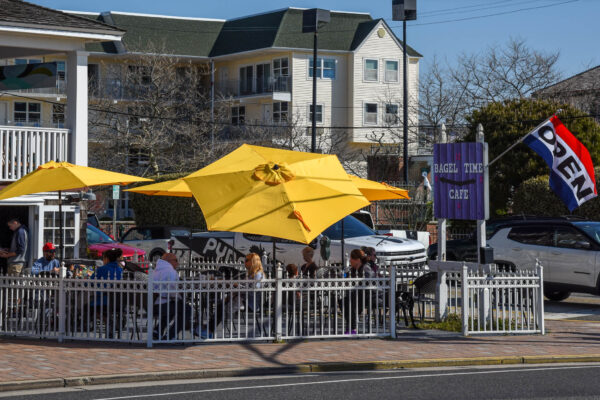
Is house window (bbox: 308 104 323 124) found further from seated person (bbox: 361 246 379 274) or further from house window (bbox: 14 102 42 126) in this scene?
seated person (bbox: 361 246 379 274)

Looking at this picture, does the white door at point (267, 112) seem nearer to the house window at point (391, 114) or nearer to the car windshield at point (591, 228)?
the house window at point (391, 114)

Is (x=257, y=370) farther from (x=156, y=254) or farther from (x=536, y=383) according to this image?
(x=156, y=254)

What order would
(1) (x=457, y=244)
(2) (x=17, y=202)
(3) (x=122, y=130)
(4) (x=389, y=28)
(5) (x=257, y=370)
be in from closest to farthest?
(5) (x=257, y=370), (2) (x=17, y=202), (1) (x=457, y=244), (3) (x=122, y=130), (4) (x=389, y=28)

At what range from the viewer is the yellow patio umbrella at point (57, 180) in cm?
1603

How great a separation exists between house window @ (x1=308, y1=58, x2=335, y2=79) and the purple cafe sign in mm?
44362

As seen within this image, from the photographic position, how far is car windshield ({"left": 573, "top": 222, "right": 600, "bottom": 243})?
67.9ft

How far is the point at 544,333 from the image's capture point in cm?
1580

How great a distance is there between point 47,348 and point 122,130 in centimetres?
3522

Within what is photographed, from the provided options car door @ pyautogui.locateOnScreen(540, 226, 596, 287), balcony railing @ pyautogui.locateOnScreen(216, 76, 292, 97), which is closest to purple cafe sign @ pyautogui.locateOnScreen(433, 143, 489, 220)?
car door @ pyautogui.locateOnScreen(540, 226, 596, 287)

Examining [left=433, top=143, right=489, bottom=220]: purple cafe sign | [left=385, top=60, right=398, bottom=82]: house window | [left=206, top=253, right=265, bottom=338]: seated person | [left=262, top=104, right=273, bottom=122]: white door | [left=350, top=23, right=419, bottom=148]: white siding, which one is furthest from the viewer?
[left=385, top=60, right=398, bottom=82]: house window

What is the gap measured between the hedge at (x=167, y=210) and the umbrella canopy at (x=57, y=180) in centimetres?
2129

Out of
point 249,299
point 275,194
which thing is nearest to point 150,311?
point 249,299

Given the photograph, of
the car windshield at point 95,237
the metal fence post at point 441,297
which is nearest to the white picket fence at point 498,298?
the metal fence post at point 441,297

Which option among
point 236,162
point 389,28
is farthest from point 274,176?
point 389,28
